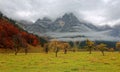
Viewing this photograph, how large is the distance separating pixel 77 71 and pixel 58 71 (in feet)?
12.0

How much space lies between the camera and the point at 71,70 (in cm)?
4712

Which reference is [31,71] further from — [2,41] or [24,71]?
[2,41]

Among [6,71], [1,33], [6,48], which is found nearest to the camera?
[6,71]

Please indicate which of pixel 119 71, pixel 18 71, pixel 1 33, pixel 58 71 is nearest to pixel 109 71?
pixel 119 71

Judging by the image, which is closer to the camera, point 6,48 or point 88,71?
point 88,71

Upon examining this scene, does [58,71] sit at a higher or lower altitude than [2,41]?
lower

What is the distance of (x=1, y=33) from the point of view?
195125mm

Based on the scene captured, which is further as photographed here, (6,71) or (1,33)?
(1,33)

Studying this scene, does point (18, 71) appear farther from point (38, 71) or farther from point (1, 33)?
point (1, 33)

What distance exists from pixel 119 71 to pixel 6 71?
71.9ft

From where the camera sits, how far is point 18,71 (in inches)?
1773

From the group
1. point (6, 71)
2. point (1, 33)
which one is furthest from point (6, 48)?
point (6, 71)

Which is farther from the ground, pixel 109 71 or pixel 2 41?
pixel 2 41

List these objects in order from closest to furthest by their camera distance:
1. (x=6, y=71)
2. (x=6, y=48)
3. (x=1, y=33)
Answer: (x=6, y=71), (x=6, y=48), (x=1, y=33)
